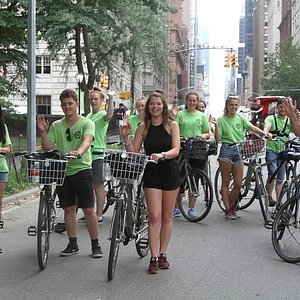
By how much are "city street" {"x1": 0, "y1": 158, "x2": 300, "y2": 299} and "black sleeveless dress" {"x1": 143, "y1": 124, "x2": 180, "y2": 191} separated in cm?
95

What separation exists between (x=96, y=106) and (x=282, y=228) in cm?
326

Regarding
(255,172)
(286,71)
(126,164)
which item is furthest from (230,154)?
(286,71)

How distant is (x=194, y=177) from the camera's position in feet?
30.5

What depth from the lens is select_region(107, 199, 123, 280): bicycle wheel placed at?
5789mm

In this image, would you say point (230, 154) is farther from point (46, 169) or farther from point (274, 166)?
point (46, 169)

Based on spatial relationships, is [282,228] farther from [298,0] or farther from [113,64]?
[298,0]

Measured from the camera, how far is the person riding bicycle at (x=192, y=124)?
9.32 m

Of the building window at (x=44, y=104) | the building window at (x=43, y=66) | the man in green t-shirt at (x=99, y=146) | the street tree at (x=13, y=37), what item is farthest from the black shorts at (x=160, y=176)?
the building window at (x=44, y=104)

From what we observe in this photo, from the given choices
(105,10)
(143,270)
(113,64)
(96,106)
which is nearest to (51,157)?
(143,270)

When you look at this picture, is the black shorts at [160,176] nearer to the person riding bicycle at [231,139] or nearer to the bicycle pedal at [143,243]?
the bicycle pedal at [143,243]

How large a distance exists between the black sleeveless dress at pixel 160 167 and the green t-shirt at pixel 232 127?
10.5 ft

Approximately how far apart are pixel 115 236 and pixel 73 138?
52.6 inches

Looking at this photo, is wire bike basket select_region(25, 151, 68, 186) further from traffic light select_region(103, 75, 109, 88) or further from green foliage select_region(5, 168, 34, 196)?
traffic light select_region(103, 75, 109, 88)

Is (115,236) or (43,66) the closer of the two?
(115,236)
